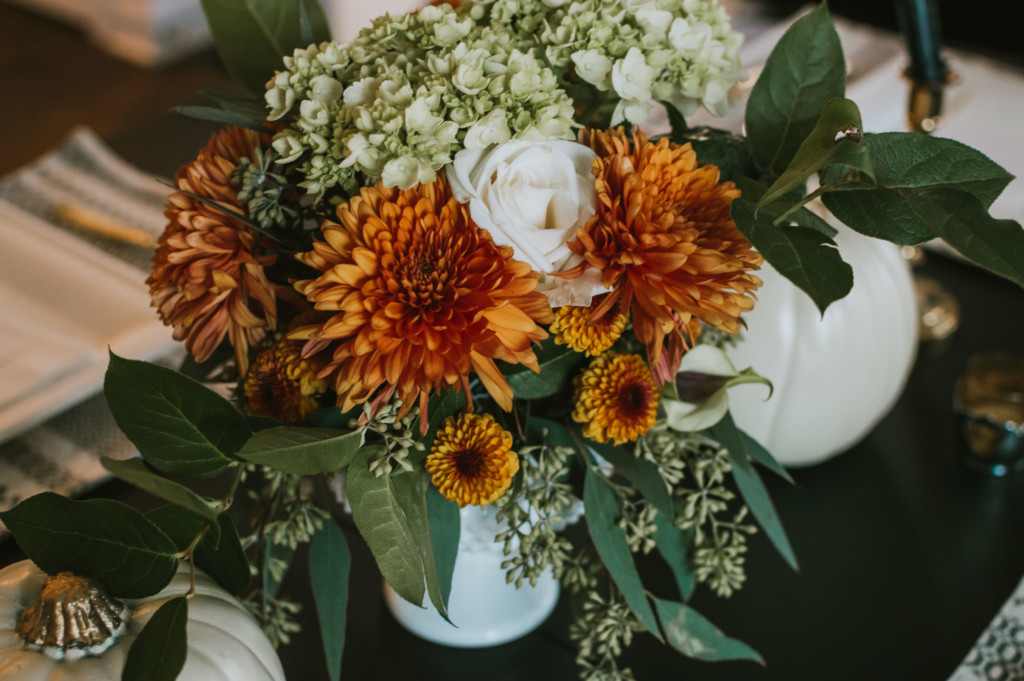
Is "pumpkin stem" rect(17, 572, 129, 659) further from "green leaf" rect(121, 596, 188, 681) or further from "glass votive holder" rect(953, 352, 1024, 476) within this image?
"glass votive holder" rect(953, 352, 1024, 476)

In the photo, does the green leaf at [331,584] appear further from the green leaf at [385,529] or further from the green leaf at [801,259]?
the green leaf at [801,259]

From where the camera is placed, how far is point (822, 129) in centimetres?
37

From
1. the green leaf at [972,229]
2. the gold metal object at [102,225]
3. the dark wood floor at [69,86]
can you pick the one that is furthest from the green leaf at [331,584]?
the dark wood floor at [69,86]

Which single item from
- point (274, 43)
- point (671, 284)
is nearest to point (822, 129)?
point (671, 284)

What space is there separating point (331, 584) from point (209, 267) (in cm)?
17

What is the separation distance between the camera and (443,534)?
0.44m

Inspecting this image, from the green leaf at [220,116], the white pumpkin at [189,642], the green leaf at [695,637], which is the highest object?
the green leaf at [220,116]

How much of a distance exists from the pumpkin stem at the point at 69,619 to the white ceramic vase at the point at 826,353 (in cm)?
40

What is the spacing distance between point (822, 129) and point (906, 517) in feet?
1.24

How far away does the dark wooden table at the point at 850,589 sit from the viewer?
0.54 m

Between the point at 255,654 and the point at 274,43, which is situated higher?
the point at 274,43

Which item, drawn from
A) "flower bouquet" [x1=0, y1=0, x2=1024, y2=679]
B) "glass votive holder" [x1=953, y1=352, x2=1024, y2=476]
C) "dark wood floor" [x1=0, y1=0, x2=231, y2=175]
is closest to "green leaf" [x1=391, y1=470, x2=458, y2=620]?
"flower bouquet" [x1=0, y1=0, x2=1024, y2=679]

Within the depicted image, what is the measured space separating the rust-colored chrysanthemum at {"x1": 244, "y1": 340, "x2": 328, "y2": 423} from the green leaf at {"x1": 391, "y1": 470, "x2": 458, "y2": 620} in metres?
0.06

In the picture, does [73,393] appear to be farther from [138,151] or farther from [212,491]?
[138,151]
